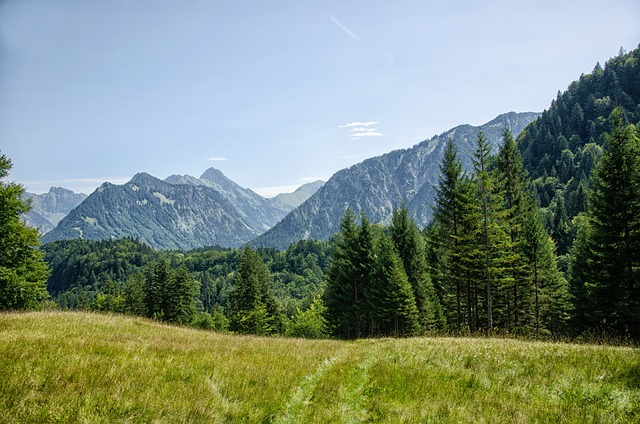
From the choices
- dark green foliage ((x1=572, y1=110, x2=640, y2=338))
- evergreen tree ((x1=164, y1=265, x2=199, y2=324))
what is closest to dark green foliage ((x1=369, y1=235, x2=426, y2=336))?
dark green foliage ((x1=572, y1=110, x2=640, y2=338))

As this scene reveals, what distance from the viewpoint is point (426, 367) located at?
10.3 meters

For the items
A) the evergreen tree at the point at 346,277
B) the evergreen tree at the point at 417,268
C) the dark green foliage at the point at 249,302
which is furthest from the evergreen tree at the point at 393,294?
the dark green foliage at the point at 249,302

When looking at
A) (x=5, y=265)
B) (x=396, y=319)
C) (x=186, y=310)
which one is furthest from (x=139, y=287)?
(x=396, y=319)

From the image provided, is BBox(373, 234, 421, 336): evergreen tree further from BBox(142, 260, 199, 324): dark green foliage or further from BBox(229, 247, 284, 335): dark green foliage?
BBox(142, 260, 199, 324): dark green foliage

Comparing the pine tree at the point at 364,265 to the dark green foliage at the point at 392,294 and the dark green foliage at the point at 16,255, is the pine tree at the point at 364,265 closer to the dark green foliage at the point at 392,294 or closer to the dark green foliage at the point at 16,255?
the dark green foliage at the point at 392,294

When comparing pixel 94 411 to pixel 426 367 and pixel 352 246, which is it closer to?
pixel 426 367

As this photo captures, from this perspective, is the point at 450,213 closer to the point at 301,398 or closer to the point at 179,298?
the point at 301,398

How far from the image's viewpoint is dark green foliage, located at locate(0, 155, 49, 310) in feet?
89.1

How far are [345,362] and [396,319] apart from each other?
95.1ft

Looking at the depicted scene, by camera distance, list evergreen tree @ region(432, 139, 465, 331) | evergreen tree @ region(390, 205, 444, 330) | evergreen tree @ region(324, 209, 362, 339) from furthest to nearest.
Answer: evergreen tree @ region(324, 209, 362, 339) < evergreen tree @ region(390, 205, 444, 330) < evergreen tree @ region(432, 139, 465, 331)

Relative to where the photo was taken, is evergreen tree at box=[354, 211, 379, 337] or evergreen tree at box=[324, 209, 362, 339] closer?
evergreen tree at box=[354, 211, 379, 337]

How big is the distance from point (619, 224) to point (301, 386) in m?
28.6

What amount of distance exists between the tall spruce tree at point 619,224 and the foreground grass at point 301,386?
68.2ft

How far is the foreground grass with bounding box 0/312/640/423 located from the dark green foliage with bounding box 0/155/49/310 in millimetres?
24220
